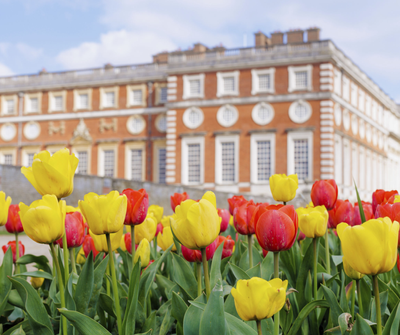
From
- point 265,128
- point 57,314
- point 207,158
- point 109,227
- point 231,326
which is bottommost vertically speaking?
point 57,314

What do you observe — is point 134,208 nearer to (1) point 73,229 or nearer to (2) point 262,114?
(1) point 73,229

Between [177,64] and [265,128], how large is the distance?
6.21 meters

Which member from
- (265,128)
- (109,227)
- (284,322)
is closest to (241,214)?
(284,322)

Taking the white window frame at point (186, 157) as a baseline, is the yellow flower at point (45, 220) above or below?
below

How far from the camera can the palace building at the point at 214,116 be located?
2317 centimetres

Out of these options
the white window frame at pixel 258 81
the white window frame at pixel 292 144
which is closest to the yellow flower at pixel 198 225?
the white window frame at pixel 292 144

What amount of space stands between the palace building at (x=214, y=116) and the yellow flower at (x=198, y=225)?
837 inches

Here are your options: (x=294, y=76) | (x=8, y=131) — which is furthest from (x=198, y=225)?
(x=8, y=131)

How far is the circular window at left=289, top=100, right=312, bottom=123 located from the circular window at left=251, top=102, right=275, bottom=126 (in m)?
1.06

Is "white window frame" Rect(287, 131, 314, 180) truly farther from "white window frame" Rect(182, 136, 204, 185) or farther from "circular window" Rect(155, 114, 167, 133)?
"circular window" Rect(155, 114, 167, 133)

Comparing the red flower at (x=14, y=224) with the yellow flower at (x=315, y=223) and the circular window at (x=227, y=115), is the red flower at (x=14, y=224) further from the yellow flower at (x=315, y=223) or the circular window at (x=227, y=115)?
the circular window at (x=227, y=115)

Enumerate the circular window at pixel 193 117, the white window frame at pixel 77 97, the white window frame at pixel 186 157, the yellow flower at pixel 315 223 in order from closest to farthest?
1. the yellow flower at pixel 315 223
2. the white window frame at pixel 186 157
3. the circular window at pixel 193 117
4. the white window frame at pixel 77 97

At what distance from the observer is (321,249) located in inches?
98.4

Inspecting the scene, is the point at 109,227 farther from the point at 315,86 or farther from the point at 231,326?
the point at 315,86
